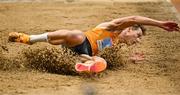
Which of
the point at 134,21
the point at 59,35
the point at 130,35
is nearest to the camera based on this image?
the point at 59,35

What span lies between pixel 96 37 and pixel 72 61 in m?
0.39

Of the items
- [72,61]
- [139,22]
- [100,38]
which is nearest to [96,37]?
[100,38]

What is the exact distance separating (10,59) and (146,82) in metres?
1.65

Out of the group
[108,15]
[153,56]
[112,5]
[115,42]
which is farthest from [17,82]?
[112,5]

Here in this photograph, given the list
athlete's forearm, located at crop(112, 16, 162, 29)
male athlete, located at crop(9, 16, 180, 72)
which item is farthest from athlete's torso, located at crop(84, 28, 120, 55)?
athlete's forearm, located at crop(112, 16, 162, 29)

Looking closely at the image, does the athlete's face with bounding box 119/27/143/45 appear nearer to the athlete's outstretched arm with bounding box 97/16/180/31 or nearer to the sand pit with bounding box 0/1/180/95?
the athlete's outstretched arm with bounding box 97/16/180/31

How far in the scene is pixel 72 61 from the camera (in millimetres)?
6176

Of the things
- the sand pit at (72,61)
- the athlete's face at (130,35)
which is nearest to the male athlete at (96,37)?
the athlete's face at (130,35)

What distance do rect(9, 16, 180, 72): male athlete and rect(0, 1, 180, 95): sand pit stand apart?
0.13 meters

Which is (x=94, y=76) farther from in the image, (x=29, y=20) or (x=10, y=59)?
(x=29, y=20)

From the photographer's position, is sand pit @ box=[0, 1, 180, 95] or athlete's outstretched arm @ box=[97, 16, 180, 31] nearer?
sand pit @ box=[0, 1, 180, 95]

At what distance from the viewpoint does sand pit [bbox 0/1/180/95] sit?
5.66m

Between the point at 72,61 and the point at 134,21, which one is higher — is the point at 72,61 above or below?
below

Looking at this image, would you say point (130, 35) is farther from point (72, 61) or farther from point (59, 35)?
point (59, 35)
